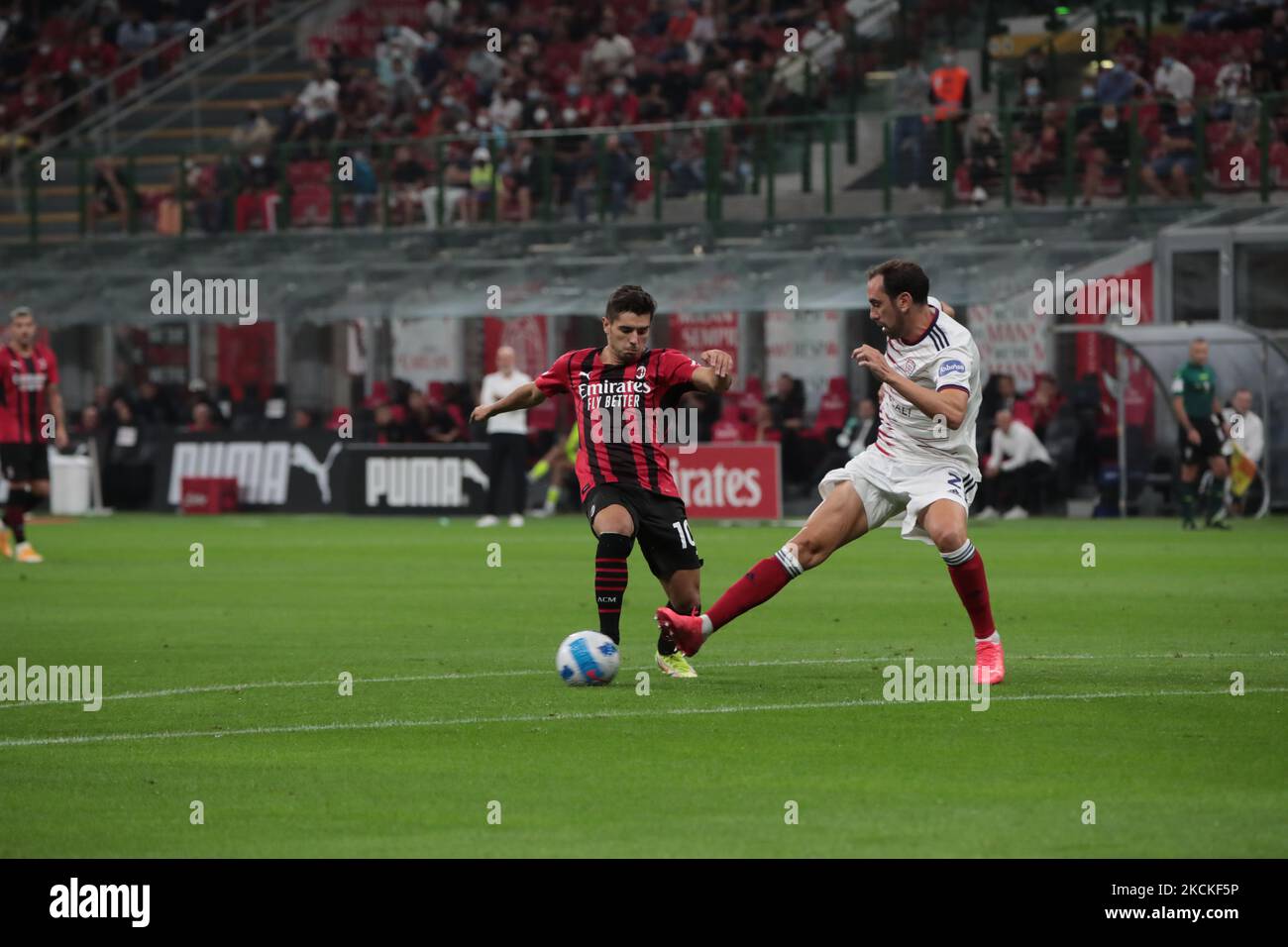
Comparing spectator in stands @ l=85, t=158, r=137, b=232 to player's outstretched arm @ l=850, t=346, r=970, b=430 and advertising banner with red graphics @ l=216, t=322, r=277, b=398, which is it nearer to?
advertising banner with red graphics @ l=216, t=322, r=277, b=398

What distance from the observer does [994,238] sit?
1220 inches

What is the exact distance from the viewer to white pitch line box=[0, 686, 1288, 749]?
950 cm

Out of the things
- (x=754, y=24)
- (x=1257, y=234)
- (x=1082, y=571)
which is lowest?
(x=1082, y=571)

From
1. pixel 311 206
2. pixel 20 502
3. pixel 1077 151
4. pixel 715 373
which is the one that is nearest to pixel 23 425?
pixel 20 502

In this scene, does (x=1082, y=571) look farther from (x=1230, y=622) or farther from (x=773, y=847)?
(x=773, y=847)

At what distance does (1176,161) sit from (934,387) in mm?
20800

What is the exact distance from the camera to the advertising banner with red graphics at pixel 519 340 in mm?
34219

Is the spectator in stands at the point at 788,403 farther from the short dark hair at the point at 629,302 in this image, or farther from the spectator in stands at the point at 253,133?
the short dark hair at the point at 629,302

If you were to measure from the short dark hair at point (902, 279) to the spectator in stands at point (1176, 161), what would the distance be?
20658 mm
